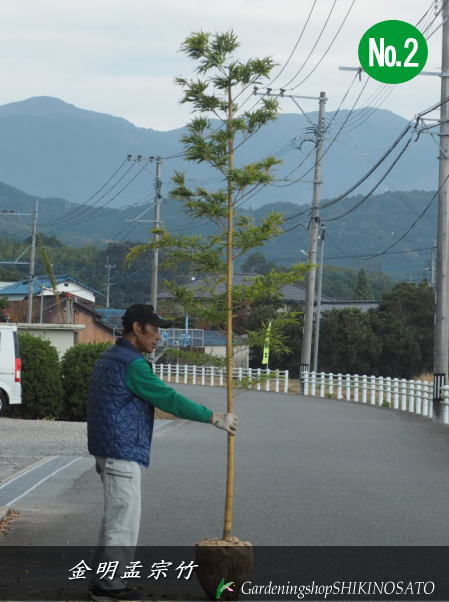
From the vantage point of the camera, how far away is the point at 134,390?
6988mm

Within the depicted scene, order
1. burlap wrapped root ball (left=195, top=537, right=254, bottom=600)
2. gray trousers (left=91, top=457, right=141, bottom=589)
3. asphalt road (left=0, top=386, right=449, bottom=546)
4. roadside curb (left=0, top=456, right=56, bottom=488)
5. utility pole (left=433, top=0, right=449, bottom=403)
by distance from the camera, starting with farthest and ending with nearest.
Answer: utility pole (left=433, top=0, right=449, bottom=403), roadside curb (left=0, top=456, right=56, bottom=488), asphalt road (left=0, top=386, right=449, bottom=546), burlap wrapped root ball (left=195, top=537, right=254, bottom=600), gray trousers (left=91, top=457, right=141, bottom=589)

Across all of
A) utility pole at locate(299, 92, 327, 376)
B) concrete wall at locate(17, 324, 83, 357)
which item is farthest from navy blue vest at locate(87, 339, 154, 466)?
utility pole at locate(299, 92, 327, 376)

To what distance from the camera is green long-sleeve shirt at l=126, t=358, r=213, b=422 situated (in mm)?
6949

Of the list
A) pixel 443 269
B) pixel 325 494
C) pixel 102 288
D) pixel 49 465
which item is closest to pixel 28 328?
pixel 443 269

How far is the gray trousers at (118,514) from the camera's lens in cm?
693

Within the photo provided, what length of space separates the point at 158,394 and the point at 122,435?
1.08 feet

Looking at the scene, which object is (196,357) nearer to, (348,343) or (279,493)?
(279,493)

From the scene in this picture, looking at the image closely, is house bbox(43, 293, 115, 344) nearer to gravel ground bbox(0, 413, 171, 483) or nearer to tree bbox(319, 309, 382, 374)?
tree bbox(319, 309, 382, 374)

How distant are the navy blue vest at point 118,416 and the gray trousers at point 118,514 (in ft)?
0.24

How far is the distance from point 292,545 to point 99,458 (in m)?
2.64

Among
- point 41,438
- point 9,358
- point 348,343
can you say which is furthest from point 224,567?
point 348,343

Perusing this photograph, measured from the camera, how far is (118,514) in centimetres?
693

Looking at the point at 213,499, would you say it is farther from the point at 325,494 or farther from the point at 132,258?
the point at 132,258

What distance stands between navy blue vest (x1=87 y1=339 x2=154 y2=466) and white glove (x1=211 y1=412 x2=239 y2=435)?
404 mm
